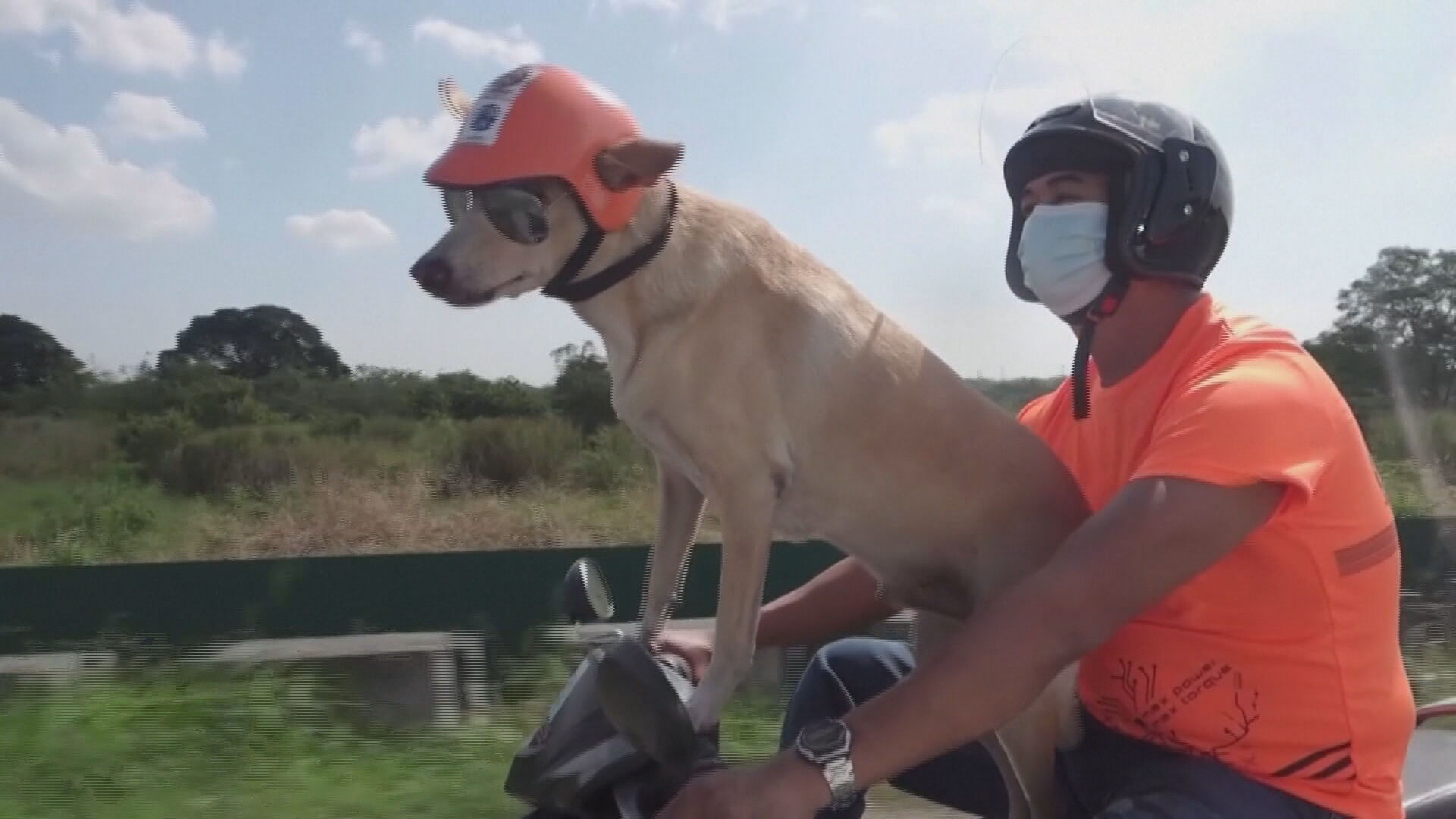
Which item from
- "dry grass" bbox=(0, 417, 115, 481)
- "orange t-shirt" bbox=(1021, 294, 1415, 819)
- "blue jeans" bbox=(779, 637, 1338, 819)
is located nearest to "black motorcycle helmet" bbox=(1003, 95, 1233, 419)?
"orange t-shirt" bbox=(1021, 294, 1415, 819)

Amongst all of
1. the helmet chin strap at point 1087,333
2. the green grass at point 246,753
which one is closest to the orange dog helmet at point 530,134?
the helmet chin strap at point 1087,333

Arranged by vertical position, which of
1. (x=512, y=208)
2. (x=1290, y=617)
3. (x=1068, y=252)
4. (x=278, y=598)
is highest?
(x=512, y=208)

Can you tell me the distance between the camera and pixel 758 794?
147cm

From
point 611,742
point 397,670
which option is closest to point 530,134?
point 611,742

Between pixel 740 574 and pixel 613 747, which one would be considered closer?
pixel 613 747

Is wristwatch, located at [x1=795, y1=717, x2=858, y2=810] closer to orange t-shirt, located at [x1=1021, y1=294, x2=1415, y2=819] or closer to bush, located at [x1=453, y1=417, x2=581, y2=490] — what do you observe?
orange t-shirt, located at [x1=1021, y1=294, x2=1415, y2=819]

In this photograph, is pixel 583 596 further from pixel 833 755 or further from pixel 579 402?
pixel 579 402

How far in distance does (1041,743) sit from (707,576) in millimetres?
4027

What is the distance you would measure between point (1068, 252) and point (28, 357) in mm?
11171

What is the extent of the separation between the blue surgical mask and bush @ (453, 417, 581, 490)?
7953 mm

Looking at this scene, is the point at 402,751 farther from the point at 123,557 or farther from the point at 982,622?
the point at 123,557

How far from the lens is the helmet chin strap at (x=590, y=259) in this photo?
1.91 meters

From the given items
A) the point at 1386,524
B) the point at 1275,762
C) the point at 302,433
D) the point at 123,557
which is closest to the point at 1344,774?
the point at 1275,762

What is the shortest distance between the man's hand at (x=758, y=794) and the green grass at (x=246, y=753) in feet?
7.21
